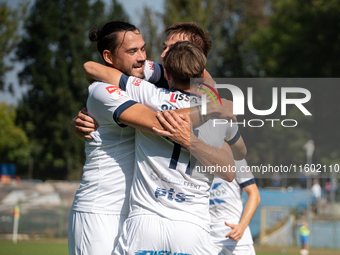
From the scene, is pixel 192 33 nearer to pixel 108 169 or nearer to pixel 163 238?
pixel 108 169

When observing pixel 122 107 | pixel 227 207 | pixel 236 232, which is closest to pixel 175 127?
pixel 122 107

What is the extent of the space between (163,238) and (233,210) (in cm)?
276

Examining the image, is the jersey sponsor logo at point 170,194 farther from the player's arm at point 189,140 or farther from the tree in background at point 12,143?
the tree in background at point 12,143

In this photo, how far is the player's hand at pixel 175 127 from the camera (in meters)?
2.85

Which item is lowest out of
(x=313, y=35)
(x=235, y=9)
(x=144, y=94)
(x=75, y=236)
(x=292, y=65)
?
(x=75, y=236)

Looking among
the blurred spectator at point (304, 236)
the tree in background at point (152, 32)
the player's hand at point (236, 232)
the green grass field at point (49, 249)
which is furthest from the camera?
the tree in background at point (152, 32)

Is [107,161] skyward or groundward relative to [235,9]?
groundward

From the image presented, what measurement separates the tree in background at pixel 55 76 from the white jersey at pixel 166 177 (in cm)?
3672

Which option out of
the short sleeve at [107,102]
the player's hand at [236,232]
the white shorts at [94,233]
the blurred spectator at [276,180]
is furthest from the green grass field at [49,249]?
the short sleeve at [107,102]

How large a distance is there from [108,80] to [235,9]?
41455 millimetres

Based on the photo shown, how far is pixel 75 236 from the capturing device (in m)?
3.28

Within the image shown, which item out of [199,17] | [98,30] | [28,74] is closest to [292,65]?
[199,17]

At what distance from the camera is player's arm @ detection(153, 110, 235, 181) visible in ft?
9.41

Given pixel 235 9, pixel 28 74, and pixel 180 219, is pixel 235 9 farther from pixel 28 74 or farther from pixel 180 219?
pixel 180 219
